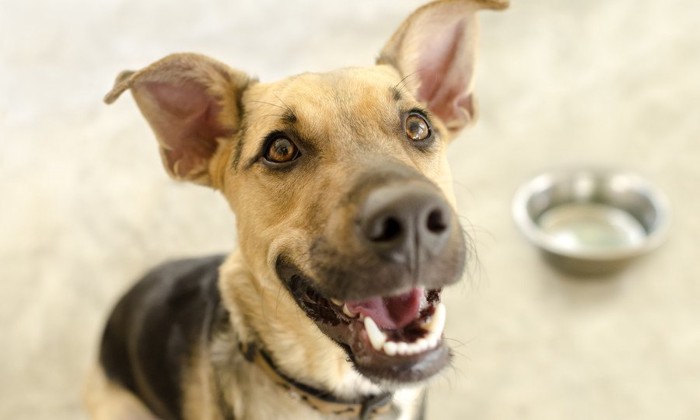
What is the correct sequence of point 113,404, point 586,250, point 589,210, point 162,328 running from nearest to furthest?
point 162,328
point 113,404
point 586,250
point 589,210

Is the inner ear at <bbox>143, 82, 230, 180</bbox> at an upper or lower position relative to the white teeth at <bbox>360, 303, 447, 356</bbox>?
upper

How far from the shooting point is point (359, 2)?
5.76 meters

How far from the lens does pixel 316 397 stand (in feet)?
7.66

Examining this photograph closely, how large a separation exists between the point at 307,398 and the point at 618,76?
3659mm

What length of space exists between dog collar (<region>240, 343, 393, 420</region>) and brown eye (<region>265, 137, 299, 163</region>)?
2.02 ft

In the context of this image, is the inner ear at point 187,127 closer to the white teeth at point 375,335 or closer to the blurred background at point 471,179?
the white teeth at point 375,335

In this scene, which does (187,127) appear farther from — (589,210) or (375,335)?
(589,210)

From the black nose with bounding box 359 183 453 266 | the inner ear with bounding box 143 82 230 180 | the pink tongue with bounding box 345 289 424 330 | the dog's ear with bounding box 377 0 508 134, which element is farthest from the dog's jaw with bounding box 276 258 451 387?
the dog's ear with bounding box 377 0 508 134

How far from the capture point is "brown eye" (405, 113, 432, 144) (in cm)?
225

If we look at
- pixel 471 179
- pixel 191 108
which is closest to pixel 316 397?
pixel 191 108

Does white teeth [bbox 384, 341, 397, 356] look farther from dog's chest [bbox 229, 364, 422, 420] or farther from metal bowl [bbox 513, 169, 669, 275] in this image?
metal bowl [bbox 513, 169, 669, 275]

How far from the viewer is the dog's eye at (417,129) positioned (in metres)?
2.25

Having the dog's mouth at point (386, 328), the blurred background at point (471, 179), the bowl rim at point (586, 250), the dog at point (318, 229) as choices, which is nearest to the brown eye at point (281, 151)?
the dog at point (318, 229)

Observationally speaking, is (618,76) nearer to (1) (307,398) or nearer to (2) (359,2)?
(2) (359,2)
